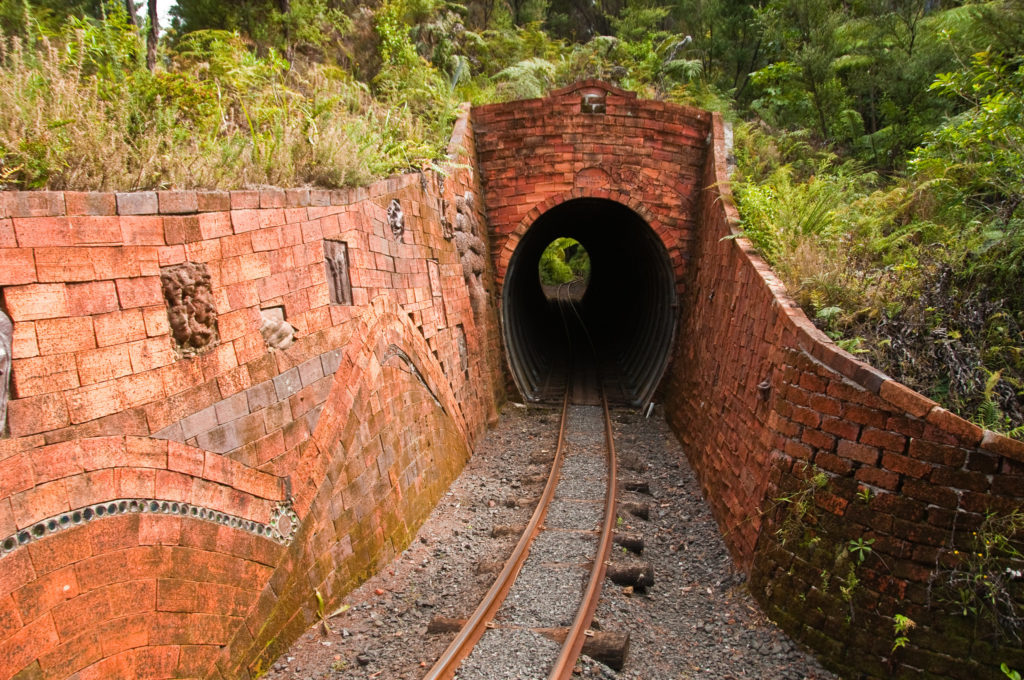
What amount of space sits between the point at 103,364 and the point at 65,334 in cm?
22

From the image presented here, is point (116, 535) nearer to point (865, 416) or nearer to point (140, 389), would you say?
point (140, 389)

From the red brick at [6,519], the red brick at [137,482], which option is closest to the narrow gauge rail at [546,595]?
the red brick at [137,482]

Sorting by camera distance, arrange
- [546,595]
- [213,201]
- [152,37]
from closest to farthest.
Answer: [213,201] < [546,595] < [152,37]

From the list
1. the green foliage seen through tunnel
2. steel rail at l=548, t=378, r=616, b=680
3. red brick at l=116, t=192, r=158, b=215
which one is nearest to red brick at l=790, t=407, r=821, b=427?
steel rail at l=548, t=378, r=616, b=680

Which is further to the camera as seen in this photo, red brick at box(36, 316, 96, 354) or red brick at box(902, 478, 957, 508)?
red brick at box(902, 478, 957, 508)

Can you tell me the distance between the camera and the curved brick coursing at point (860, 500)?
12.2ft

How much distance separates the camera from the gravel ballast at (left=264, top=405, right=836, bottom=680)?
412cm

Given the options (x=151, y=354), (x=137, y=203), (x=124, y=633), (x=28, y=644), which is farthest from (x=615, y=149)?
(x=28, y=644)

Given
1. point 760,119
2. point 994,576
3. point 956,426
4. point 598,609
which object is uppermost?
point 760,119

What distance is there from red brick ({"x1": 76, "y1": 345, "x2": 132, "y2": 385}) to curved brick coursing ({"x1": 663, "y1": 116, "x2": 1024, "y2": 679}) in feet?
14.9

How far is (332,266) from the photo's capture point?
510cm

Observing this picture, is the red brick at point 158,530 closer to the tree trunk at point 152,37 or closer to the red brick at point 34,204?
the red brick at point 34,204

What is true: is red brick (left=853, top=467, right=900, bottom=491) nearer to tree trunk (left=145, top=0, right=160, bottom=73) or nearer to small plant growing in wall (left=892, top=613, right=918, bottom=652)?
small plant growing in wall (left=892, top=613, right=918, bottom=652)

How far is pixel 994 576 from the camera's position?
3.65 metres
